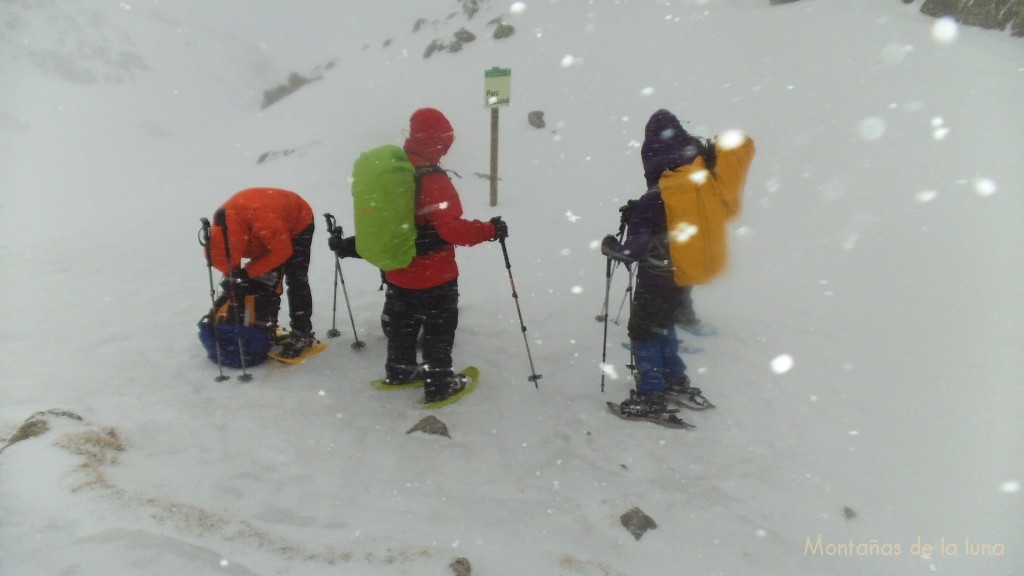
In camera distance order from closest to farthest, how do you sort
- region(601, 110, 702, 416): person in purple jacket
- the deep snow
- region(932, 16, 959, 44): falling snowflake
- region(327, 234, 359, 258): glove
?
the deep snow
region(601, 110, 702, 416): person in purple jacket
region(327, 234, 359, 258): glove
region(932, 16, 959, 44): falling snowflake

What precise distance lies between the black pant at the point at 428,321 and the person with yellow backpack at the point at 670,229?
151 centimetres

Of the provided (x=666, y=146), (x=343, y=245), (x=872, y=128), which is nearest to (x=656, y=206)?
(x=666, y=146)

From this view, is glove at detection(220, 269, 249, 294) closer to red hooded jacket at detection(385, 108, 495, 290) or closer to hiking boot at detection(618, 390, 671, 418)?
red hooded jacket at detection(385, 108, 495, 290)

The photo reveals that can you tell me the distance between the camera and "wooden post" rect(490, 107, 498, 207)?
386 inches

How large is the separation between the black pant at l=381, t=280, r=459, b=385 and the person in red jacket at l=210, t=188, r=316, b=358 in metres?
1.22

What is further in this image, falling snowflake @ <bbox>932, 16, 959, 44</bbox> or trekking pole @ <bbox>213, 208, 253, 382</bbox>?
falling snowflake @ <bbox>932, 16, 959, 44</bbox>

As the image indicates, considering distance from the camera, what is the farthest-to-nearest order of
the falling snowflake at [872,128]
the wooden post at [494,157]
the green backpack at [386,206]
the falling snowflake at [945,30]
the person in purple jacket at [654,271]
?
the falling snowflake at [945,30], the wooden post at [494,157], the falling snowflake at [872,128], the person in purple jacket at [654,271], the green backpack at [386,206]

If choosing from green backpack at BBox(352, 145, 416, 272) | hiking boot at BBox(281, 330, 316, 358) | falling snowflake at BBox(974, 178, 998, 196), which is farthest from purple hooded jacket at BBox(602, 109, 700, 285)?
falling snowflake at BBox(974, 178, 998, 196)

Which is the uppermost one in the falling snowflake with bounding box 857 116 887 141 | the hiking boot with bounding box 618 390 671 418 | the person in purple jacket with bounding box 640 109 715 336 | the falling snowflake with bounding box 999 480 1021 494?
the falling snowflake with bounding box 857 116 887 141

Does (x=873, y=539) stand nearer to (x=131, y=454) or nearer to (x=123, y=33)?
(x=131, y=454)

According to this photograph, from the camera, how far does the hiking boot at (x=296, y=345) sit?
5.29m

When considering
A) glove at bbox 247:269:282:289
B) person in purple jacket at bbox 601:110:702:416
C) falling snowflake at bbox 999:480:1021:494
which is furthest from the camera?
glove at bbox 247:269:282:289

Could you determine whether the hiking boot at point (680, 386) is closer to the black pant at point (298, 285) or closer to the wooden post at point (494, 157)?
the black pant at point (298, 285)

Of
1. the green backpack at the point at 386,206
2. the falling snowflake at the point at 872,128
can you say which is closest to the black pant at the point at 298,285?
the green backpack at the point at 386,206
